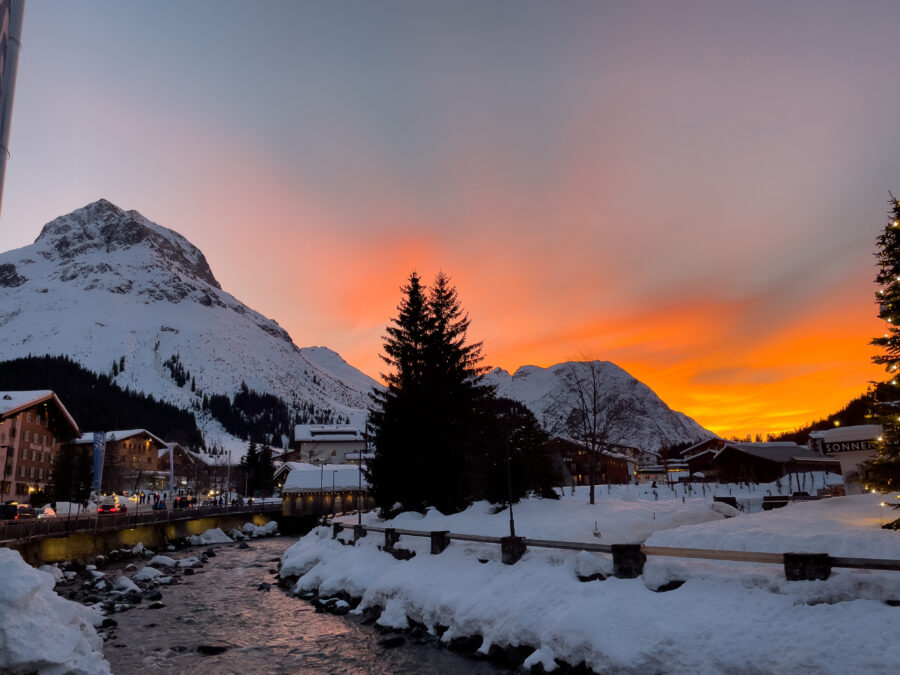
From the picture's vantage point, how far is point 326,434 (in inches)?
5743

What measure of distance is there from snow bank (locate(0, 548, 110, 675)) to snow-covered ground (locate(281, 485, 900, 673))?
34.9 ft

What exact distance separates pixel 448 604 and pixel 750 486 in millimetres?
54022

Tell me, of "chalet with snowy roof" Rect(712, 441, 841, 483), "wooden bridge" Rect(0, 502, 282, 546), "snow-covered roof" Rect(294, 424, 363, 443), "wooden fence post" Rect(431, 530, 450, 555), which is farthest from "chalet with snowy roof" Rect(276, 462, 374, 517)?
"wooden fence post" Rect(431, 530, 450, 555)

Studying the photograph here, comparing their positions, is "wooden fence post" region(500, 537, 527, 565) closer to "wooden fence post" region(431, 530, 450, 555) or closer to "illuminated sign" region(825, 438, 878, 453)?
"wooden fence post" region(431, 530, 450, 555)

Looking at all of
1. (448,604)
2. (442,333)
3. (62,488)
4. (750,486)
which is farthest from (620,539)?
(62,488)

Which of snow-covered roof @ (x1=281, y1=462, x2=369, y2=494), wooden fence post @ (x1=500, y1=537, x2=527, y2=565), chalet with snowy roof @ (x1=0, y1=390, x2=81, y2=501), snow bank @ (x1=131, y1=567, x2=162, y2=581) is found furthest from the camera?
snow-covered roof @ (x1=281, y1=462, x2=369, y2=494)

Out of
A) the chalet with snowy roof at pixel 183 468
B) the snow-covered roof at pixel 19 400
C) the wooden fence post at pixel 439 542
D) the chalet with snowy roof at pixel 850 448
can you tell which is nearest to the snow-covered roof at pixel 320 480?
the snow-covered roof at pixel 19 400

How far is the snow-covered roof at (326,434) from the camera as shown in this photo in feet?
448

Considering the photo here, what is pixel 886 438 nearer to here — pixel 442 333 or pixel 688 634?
pixel 688 634

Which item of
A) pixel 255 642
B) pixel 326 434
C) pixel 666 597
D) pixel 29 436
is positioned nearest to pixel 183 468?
pixel 326 434

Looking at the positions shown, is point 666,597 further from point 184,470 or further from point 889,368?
point 184,470

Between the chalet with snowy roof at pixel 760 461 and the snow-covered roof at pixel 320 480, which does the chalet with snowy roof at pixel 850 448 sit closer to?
the chalet with snowy roof at pixel 760 461

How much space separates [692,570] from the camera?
1577 cm

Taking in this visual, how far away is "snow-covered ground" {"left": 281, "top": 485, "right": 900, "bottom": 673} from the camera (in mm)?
12062
